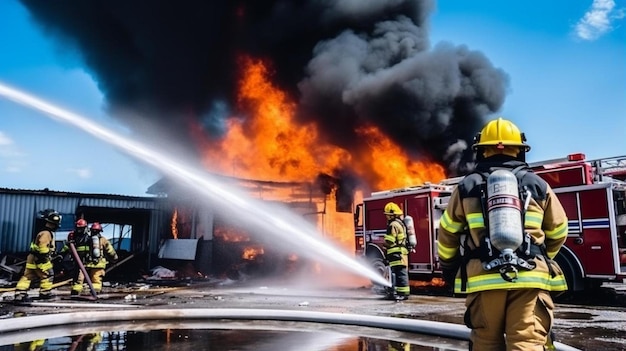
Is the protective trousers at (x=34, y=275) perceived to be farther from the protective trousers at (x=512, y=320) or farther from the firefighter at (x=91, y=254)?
the protective trousers at (x=512, y=320)

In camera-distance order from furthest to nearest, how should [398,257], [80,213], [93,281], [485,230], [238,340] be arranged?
[80,213] < [93,281] < [398,257] < [238,340] < [485,230]

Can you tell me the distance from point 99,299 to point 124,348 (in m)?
5.33

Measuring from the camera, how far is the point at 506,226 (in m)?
2.54

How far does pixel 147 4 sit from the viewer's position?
25312 millimetres

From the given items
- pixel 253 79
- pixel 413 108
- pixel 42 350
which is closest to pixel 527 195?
pixel 42 350

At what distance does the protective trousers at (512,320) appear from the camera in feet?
8.14

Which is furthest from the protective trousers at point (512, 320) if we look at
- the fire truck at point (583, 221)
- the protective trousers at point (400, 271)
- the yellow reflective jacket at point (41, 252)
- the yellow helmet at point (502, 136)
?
the yellow reflective jacket at point (41, 252)

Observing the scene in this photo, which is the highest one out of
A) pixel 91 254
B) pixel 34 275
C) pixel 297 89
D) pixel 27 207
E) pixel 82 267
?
pixel 297 89

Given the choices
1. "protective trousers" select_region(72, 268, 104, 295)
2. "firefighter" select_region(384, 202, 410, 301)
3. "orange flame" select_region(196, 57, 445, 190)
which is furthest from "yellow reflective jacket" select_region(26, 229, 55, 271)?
"orange flame" select_region(196, 57, 445, 190)

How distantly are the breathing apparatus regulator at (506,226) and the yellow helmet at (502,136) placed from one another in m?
0.30

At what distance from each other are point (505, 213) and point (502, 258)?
0.73ft

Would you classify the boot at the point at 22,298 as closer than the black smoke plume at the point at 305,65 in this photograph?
Yes

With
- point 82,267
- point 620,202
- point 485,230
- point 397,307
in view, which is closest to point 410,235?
point 397,307

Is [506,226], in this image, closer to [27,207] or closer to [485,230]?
[485,230]
